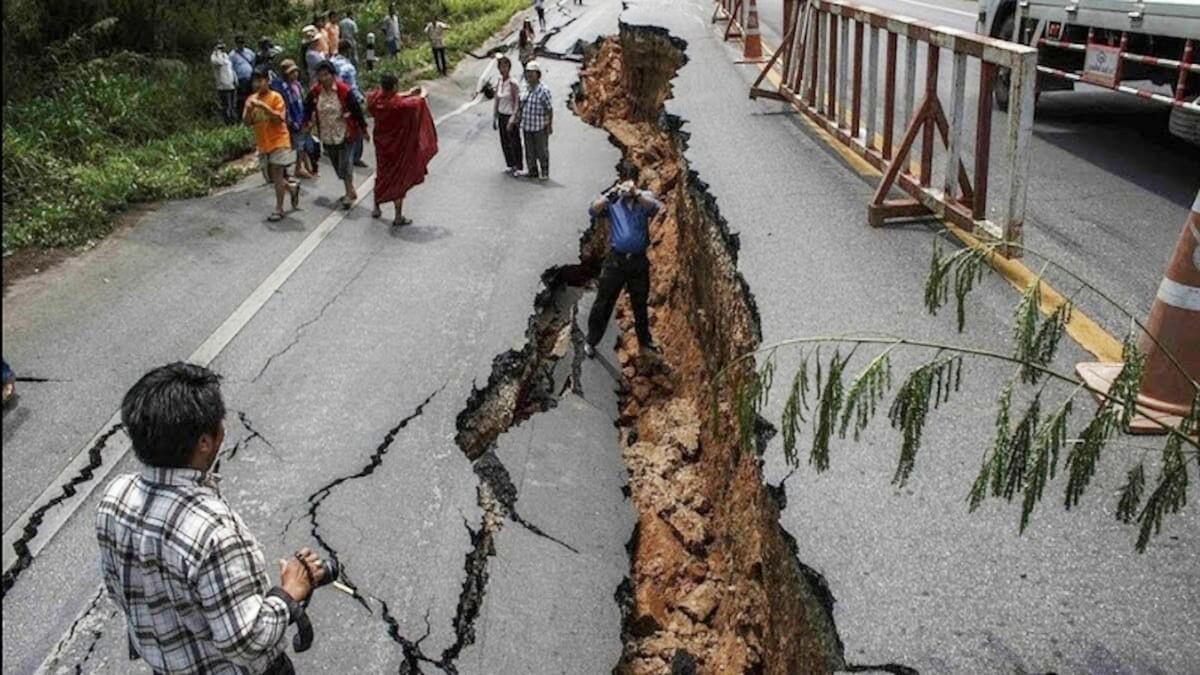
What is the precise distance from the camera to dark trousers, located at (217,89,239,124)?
570 inches

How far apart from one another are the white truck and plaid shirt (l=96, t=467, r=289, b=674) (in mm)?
7844

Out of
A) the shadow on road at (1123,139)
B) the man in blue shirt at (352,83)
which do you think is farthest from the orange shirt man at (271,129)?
the shadow on road at (1123,139)

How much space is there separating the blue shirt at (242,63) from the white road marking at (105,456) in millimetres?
7153

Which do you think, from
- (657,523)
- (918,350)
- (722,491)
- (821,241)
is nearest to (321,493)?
(657,523)

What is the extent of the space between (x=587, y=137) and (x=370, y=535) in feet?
33.5

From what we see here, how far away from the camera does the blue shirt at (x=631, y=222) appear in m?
7.48

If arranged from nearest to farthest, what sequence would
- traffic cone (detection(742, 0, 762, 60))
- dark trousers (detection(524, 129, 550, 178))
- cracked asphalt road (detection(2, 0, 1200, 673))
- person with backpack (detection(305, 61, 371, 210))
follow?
cracked asphalt road (detection(2, 0, 1200, 673)), person with backpack (detection(305, 61, 371, 210)), dark trousers (detection(524, 129, 550, 178)), traffic cone (detection(742, 0, 762, 60))

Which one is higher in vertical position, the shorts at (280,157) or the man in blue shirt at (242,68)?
the man in blue shirt at (242,68)

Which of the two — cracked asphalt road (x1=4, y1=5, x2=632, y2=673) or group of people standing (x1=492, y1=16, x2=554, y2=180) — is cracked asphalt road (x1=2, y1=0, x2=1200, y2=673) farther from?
group of people standing (x1=492, y1=16, x2=554, y2=180)

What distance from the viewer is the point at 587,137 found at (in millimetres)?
14094

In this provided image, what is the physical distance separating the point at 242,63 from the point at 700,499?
1171 centimetres

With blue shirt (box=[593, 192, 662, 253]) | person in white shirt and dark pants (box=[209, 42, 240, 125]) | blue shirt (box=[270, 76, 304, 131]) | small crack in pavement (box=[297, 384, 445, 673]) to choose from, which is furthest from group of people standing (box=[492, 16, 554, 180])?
small crack in pavement (box=[297, 384, 445, 673])

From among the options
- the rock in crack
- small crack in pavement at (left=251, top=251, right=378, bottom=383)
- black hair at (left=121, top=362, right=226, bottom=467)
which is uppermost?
black hair at (left=121, top=362, right=226, bottom=467)

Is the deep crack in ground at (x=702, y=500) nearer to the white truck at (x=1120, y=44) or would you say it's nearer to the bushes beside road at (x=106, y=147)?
the white truck at (x=1120, y=44)
